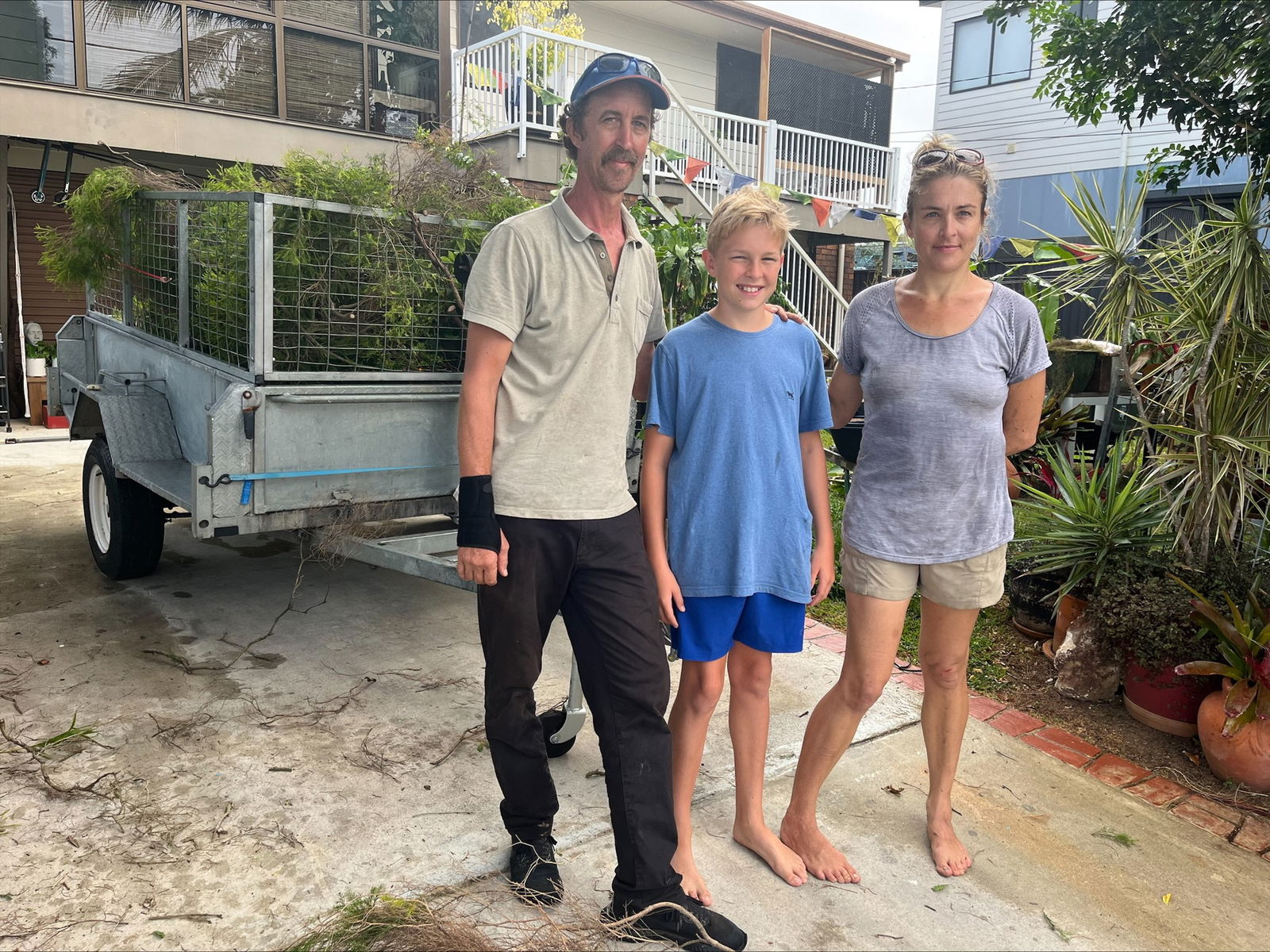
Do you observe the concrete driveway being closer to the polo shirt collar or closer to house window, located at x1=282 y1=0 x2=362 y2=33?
the polo shirt collar

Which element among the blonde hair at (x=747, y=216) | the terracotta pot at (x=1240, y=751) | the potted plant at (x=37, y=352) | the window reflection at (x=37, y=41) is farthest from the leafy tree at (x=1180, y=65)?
the potted plant at (x=37, y=352)

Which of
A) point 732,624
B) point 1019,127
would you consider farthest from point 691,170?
point 1019,127

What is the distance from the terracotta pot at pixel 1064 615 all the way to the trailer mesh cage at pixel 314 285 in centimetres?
291

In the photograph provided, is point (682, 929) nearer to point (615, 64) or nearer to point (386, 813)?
point (386, 813)

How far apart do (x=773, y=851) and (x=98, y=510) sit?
4167 mm

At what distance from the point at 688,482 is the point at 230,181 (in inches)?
113

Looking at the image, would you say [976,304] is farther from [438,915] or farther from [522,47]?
[522,47]

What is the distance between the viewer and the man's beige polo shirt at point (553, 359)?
7.73 feet

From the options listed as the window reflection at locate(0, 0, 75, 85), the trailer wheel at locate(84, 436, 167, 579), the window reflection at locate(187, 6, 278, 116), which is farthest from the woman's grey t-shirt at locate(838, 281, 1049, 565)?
the window reflection at locate(0, 0, 75, 85)

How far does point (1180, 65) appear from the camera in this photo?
16.4 ft

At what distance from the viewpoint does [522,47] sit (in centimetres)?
985

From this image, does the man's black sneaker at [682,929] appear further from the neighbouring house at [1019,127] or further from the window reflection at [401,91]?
the neighbouring house at [1019,127]

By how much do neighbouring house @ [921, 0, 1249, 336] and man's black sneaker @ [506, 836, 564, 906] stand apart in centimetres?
1495

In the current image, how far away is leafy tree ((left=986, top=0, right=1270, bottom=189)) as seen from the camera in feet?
15.0
